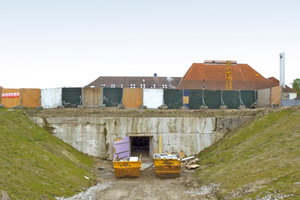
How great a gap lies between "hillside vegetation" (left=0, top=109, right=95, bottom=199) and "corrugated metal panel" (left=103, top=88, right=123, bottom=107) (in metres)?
8.61

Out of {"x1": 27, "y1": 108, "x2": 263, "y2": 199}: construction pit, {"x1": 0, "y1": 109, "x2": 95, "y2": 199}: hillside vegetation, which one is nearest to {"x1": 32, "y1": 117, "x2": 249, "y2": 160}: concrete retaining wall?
{"x1": 27, "y1": 108, "x2": 263, "y2": 199}: construction pit

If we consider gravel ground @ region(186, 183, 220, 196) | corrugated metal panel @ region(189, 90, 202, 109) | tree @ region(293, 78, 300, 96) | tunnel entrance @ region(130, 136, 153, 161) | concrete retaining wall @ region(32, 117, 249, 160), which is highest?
tree @ region(293, 78, 300, 96)

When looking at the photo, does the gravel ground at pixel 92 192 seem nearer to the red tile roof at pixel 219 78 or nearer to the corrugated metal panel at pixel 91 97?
the corrugated metal panel at pixel 91 97

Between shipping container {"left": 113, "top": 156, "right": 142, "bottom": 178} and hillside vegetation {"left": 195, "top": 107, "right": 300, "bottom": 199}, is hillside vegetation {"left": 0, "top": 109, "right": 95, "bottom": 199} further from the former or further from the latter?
hillside vegetation {"left": 195, "top": 107, "right": 300, "bottom": 199}

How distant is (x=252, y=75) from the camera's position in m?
53.9

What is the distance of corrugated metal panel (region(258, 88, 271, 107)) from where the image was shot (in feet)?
96.2

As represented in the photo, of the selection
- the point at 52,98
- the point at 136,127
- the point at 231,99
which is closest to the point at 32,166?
the point at 136,127

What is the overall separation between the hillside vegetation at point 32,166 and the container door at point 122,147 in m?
3.58

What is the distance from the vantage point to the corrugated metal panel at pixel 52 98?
29.9 meters

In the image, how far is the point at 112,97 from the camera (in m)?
29.9

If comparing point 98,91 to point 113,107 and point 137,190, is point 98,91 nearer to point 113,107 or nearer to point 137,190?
point 113,107

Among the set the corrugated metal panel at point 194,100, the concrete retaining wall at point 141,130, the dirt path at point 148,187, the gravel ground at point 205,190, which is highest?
the corrugated metal panel at point 194,100

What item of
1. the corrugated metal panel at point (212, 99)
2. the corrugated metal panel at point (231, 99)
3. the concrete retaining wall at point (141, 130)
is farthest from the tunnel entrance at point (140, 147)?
the corrugated metal panel at point (231, 99)

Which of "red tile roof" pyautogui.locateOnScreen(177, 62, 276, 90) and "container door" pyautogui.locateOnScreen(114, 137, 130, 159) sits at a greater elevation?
"red tile roof" pyautogui.locateOnScreen(177, 62, 276, 90)
